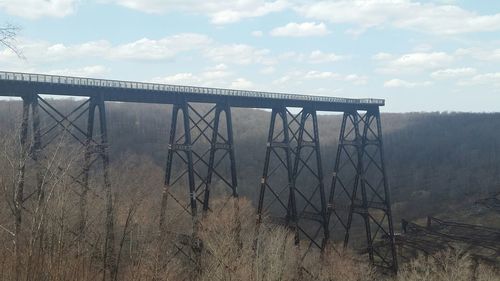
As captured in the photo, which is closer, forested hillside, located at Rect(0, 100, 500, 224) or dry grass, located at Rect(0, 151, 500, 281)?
dry grass, located at Rect(0, 151, 500, 281)

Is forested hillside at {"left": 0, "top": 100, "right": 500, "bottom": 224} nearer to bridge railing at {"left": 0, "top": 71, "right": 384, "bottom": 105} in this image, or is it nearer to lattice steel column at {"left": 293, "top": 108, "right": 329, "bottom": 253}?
lattice steel column at {"left": 293, "top": 108, "right": 329, "bottom": 253}

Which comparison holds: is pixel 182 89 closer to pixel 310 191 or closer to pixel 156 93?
pixel 156 93

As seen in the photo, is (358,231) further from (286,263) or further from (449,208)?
(286,263)

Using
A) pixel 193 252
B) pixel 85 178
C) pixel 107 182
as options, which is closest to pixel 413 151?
pixel 193 252

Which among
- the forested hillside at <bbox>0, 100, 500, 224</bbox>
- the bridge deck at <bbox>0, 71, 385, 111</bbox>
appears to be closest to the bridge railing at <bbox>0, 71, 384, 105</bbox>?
the bridge deck at <bbox>0, 71, 385, 111</bbox>

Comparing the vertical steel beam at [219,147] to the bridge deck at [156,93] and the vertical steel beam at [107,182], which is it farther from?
the vertical steel beam at [107,182]

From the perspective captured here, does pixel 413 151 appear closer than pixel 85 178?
No

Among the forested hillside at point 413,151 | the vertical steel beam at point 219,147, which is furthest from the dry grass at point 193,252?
the forested hillside at point 413,151
